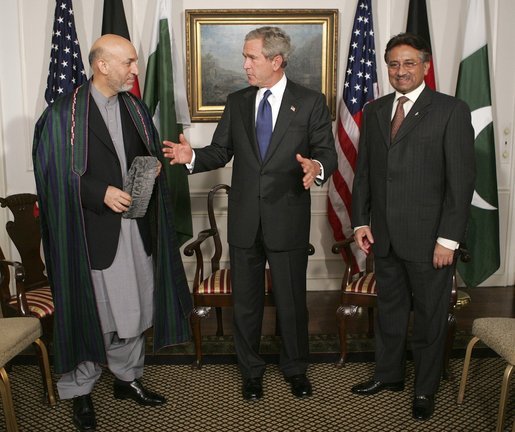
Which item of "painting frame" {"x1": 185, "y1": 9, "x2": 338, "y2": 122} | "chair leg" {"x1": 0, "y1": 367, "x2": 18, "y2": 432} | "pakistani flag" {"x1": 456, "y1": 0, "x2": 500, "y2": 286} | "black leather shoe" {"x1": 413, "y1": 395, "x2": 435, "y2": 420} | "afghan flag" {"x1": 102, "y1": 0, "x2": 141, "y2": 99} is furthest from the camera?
"painting frame" {"x1": 185, "y1": 9, "x2": 338, "y2": 122}

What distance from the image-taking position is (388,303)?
3027 mm

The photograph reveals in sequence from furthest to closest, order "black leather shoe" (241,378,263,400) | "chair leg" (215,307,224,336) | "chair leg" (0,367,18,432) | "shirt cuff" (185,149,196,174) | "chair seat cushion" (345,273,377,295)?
"chair leg" (215,307,224,336)
"chair seat cushion" (345,273,377,295)
"black leather shoe" (241,378,263,400)
"shirt cuff" (185,149,196,174)
"chair leg" (0,367,18,432)

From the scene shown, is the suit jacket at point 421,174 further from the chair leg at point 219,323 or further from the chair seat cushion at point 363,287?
the chair leg at point 219,323

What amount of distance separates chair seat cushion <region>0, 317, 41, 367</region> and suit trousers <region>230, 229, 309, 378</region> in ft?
3.15

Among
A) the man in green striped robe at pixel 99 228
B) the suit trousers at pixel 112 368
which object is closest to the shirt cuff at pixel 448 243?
the man in green striped robe at pixel 99 228

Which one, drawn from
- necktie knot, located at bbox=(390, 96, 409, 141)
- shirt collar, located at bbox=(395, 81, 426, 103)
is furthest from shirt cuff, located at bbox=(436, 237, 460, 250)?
shirt collar, located at bbox=(395, 81, 426, 103)

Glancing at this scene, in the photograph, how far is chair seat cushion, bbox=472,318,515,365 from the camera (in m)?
2.54

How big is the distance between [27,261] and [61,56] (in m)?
1.52

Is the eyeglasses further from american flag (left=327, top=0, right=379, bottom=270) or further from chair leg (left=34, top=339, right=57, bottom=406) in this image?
chair leg (left=34, top=339, right=57, bottom=406)

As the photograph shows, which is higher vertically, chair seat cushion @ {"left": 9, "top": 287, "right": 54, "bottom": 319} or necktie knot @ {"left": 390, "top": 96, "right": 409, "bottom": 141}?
necktie knot @ {"left": 390, "top": 96, "right": 409, "bottom": 141}

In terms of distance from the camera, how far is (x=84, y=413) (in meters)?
2.85

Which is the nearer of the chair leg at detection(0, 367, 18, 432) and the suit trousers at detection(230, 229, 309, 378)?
the chair leg at detection(0, 367, 18, 432)

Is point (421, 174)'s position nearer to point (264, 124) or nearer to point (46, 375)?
point (264, 124)

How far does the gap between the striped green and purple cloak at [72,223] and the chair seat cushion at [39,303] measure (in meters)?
0.40
